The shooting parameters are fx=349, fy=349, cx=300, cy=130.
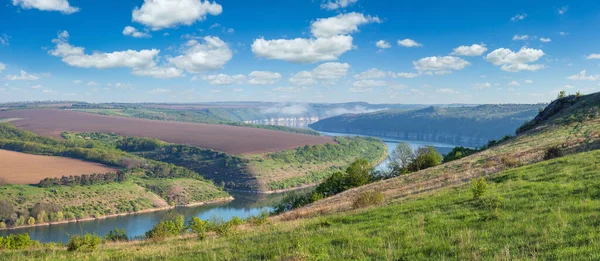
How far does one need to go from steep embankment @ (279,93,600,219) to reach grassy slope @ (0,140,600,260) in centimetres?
870

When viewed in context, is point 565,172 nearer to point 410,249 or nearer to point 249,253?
point 410,249

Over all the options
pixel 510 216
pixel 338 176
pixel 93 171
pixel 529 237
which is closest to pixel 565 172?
pixel 510 216

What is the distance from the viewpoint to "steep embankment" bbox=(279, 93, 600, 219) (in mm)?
29498

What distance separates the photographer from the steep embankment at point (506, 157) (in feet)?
96.8

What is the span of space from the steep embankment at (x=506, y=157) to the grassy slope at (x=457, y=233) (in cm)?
870

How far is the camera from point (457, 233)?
1152 cm

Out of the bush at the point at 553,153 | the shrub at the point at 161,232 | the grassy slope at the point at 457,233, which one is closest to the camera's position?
the grassy slope at the point at 457,233

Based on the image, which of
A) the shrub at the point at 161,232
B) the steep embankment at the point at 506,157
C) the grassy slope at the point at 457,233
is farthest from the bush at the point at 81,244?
the steep embankment at the point at 506,157

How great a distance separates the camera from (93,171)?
193 meters

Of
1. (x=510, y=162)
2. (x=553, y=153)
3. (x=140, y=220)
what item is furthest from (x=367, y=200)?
(x=140, y=220)

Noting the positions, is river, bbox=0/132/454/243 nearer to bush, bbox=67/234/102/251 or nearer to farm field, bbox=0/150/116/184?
farm field, bbox=0/150/116/184

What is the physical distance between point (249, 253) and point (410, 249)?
548 cm

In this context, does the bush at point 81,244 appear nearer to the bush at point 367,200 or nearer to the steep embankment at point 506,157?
the steep embankment at point 506,157

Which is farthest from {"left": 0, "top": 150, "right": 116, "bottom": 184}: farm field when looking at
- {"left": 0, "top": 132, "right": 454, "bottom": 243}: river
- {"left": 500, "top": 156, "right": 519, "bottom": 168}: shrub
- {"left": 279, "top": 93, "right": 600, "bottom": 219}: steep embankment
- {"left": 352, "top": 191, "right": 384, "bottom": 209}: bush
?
{"left": 500, "top": 156, "right": 519, "bottom": 168}: shrub
